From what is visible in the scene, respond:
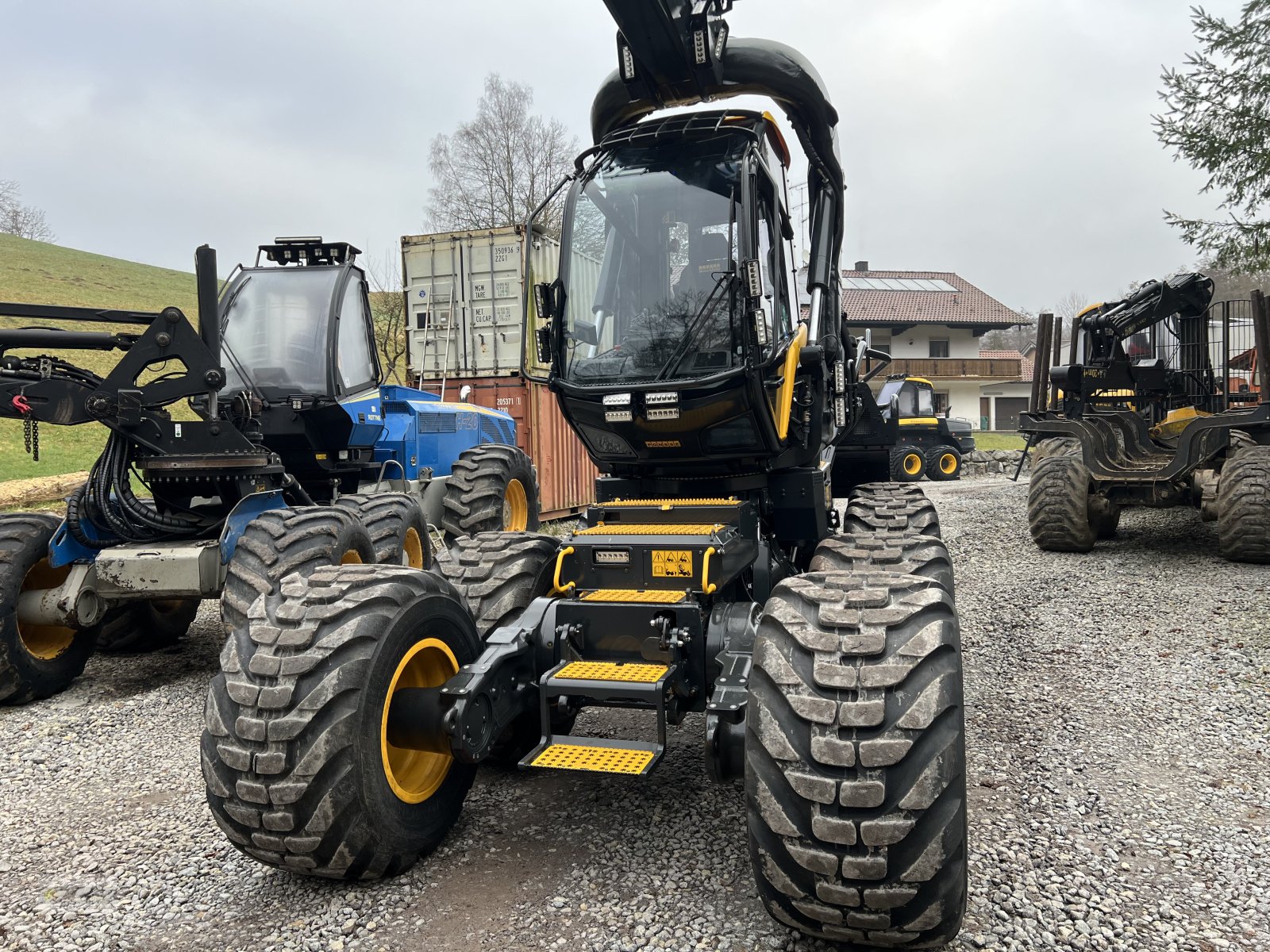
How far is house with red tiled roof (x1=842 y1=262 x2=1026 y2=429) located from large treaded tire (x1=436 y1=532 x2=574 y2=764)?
1648 inches

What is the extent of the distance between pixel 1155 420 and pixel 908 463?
40.3ft

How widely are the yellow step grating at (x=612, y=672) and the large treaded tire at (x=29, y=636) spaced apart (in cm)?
404

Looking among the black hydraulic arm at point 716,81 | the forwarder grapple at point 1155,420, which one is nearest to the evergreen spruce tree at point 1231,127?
the forwarder grapple at point 1155,420

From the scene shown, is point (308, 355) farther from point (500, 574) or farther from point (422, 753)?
point (422, 753)

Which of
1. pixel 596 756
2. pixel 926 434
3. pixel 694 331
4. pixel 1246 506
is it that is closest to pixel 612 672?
pixel 596 756

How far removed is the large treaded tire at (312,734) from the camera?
9.68 feet

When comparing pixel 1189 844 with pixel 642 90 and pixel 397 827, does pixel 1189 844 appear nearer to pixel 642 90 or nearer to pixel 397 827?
pixel 397 827

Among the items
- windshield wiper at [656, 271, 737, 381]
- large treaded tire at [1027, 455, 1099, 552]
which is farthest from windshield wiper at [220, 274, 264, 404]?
large treaded tire at [1027, 455, 1099, 552]

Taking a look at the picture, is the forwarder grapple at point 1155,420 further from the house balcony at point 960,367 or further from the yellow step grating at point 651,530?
the house balcony at point 960,367

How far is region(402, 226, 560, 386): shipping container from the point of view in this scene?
12516mm

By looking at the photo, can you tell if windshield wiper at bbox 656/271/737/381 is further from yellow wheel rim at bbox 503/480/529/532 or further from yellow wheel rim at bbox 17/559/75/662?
yellow wheel rim at bbox 503/480/529/532

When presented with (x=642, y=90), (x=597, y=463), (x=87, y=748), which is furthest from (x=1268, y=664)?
(x=87, y=748)

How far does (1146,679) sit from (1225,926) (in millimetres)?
3100

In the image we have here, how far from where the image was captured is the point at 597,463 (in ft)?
16.4
